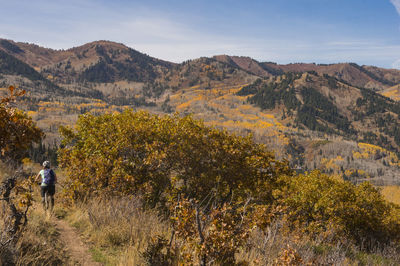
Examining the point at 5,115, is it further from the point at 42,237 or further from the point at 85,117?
the point at 85,117

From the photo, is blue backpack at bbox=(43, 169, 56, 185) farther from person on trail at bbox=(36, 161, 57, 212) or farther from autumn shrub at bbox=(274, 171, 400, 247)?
autumn shrub at bbox=(274, 171, 400, 247)

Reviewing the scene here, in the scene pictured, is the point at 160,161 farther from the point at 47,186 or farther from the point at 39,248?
the point at 39,248

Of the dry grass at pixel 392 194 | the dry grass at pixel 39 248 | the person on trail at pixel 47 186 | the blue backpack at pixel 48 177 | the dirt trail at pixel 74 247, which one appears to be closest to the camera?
the dry grass at pixel 39 248

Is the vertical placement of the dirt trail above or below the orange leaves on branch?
below

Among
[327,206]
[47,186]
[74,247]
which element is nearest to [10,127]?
[74,247]

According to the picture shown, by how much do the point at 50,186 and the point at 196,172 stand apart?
23.3ft

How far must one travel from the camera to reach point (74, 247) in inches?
283

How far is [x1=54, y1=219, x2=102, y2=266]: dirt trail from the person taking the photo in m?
6.43

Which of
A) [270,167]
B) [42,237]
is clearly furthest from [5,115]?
[270,167]

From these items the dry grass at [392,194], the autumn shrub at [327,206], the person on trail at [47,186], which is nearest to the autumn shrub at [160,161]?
the person on trail at [47,186]

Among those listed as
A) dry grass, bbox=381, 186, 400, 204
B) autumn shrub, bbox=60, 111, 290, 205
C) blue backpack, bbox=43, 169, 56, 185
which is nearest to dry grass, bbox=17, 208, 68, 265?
autumn shrub, bbox=60, 111, 290, 205

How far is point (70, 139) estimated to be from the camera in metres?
20.8

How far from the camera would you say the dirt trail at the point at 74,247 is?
643 cm

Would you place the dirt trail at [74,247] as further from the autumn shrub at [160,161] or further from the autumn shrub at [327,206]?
the autumn shrub at [327,206]
